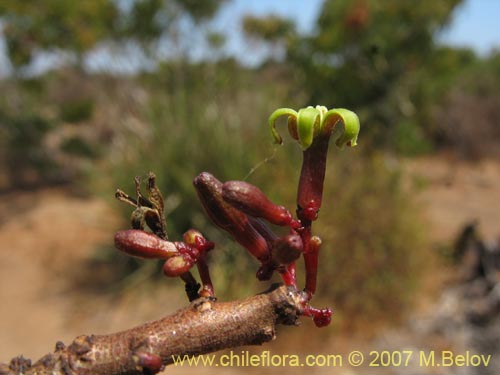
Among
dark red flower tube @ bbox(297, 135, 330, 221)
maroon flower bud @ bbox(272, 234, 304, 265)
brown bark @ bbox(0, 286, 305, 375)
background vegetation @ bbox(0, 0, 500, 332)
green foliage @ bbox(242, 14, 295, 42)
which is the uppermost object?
green foliage @ bbox(242, 14, 295, 42)

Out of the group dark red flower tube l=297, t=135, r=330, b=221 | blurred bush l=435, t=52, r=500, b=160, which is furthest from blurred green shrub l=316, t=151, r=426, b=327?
blurred bush l=435, t=52, r=500, b=160

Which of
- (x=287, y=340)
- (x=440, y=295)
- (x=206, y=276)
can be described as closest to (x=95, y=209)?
(x=287, y=340)

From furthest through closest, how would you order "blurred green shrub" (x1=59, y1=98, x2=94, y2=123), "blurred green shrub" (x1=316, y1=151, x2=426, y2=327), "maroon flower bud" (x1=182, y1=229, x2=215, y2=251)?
"blurred green shrub" (x1=59, y1=98, x2=94, y2=123) → "blurred green shrub" (x1=316, y1=151, x2=426, y2=327) → "maroon flower bud" (x1=182, y1=229, x2=215, y2=251)

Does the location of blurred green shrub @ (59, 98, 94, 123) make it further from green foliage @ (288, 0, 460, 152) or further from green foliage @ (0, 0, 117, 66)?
green foliage @ (288, 0, 460, 152)

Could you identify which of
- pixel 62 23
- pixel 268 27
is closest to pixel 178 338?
pixel 62 23

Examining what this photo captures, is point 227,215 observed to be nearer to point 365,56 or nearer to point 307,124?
point 307,124

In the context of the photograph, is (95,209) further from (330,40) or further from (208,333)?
(208,333)

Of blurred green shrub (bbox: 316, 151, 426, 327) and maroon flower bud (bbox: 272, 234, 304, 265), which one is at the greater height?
blurred green shrub (bbox: 316, 151, 426, 327)
